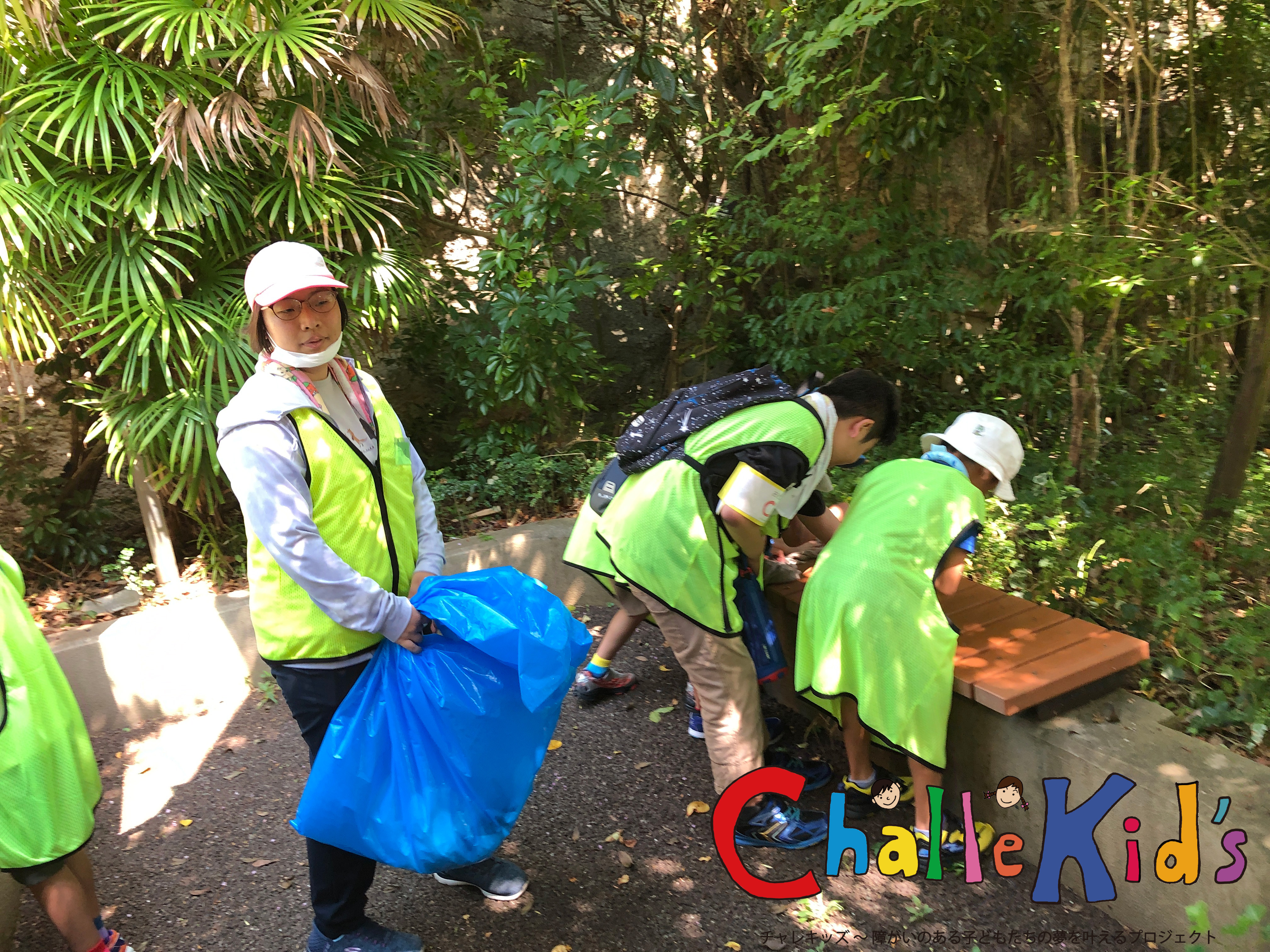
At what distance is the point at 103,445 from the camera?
4.39m

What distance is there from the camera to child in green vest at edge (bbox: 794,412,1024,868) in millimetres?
2480

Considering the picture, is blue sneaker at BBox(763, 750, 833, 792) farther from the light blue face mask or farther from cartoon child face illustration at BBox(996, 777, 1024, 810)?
the light blue face mask

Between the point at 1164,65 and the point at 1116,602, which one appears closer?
the point at 1116,602

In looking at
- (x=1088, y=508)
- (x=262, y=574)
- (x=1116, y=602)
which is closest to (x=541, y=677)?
(x=262, y=574)

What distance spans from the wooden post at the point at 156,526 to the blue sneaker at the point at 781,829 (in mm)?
2950

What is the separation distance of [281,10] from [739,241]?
8.55 feet

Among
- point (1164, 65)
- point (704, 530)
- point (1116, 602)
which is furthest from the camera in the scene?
point (1164, 65)

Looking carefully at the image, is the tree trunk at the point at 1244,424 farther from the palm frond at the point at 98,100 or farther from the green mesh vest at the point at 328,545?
the palm frond at the point at 98,100

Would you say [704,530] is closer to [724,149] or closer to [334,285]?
[334,285]

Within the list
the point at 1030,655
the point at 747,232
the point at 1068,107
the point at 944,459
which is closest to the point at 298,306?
the point at 944,459

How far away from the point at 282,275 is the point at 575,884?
1.87 meters

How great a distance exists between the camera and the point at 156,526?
411cm

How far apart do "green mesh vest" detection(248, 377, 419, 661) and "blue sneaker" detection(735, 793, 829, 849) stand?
1.32 m

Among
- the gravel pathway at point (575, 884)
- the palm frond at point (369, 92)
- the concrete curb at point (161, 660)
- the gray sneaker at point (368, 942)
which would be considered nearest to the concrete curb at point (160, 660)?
the concrete curb at point (161, 660)
